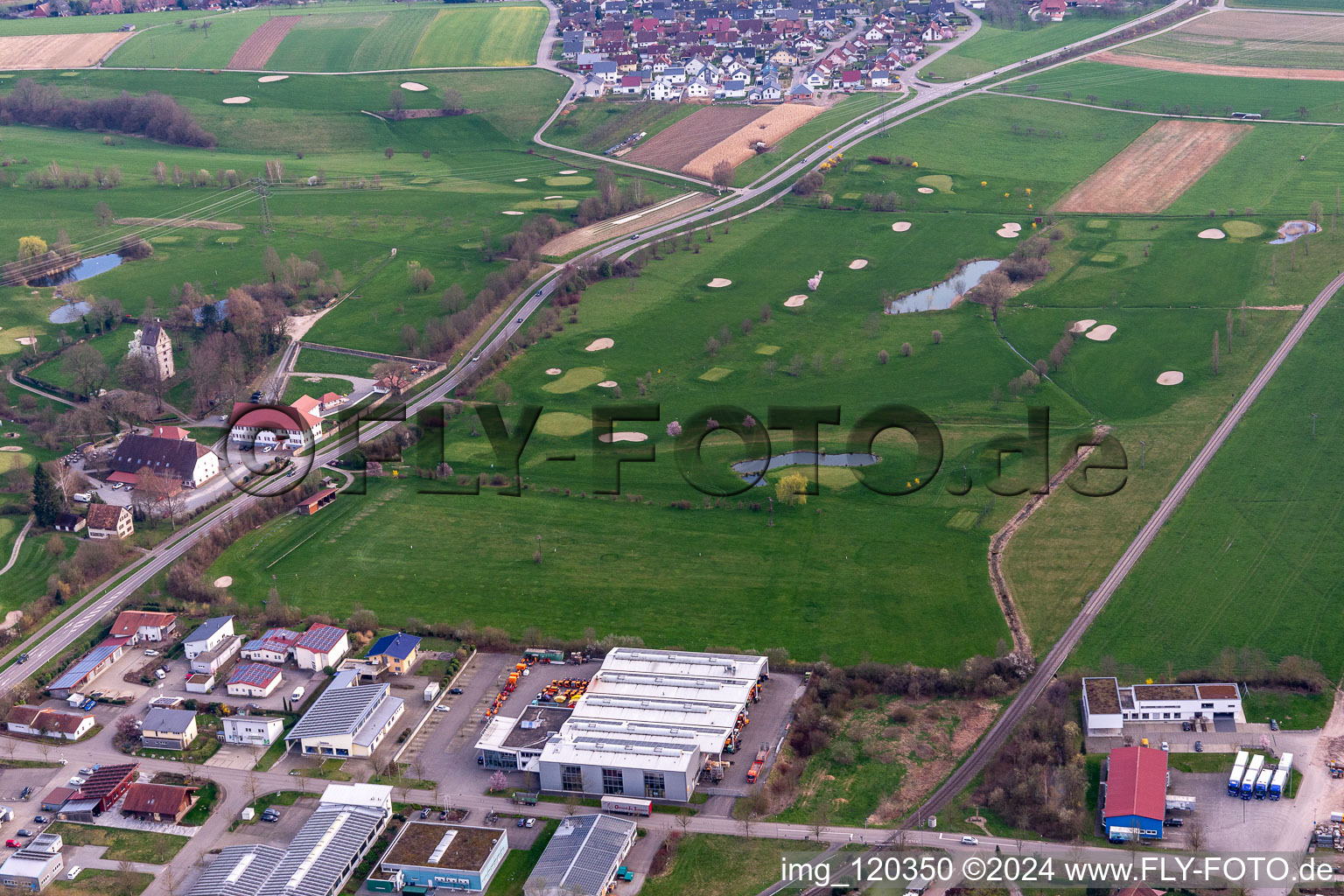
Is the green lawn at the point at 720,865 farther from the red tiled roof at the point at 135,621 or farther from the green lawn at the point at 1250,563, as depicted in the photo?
the red tiled roof at the point at 135,621

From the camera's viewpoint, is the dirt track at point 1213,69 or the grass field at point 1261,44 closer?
the dirt track at point 1213,69

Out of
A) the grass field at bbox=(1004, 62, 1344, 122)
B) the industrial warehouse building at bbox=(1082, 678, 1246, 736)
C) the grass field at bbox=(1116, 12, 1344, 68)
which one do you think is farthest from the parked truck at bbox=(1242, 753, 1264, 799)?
the grass field at bbox=(1116, 12, 1344, 68)

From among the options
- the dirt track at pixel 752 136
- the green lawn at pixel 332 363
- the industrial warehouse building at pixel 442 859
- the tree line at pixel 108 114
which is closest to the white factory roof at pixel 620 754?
the industrial warehouse building at pixel 442 859

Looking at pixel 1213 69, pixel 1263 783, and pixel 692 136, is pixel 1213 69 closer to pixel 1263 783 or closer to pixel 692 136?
pixel 692 136

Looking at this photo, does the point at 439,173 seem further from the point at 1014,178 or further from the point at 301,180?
the point at 1014,178

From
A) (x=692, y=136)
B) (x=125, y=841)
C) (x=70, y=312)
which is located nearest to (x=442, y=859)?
(x=125, y=841)

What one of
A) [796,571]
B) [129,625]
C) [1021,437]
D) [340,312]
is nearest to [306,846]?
[129,625]

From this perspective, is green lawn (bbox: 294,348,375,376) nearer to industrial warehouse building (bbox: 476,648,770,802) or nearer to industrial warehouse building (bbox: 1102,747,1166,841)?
industrial warehouse building (bbox: 476,648,770,802)
